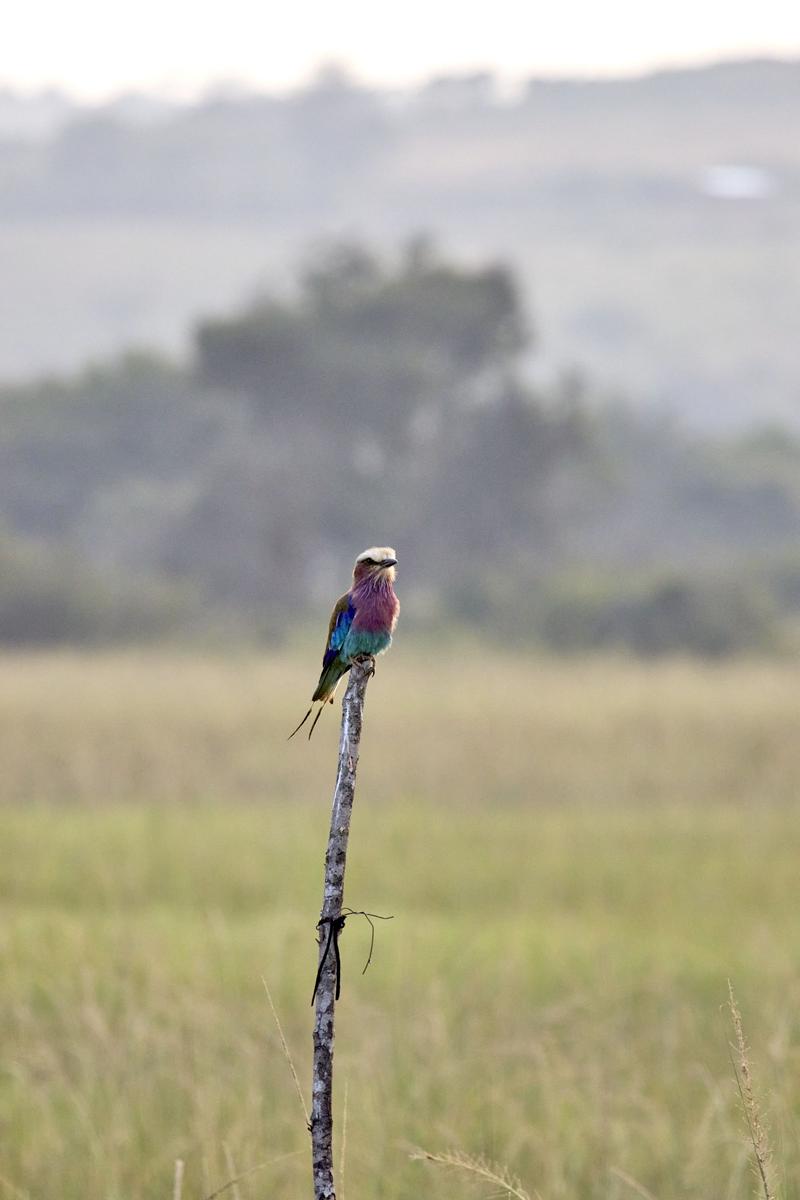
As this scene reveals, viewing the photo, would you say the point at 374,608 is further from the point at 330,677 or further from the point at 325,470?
the point at 325,470

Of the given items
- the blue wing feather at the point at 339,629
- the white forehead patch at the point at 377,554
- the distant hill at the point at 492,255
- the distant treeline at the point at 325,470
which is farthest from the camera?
the distant hill at the point at 492,255

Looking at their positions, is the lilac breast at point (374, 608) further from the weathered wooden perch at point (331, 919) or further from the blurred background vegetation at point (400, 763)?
the blurred background vegetation at point (400, 763)

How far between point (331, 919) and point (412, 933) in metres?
6.27

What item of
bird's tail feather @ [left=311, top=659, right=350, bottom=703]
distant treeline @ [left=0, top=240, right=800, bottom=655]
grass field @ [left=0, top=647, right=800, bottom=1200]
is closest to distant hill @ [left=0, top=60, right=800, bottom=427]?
distant treeline @ [left=0, top=240, right=800, bottom=655]

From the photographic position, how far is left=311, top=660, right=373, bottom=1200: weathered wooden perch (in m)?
2.86

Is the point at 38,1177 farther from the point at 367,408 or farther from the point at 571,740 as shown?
the point at 367,408

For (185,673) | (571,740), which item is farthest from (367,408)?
(571,740)

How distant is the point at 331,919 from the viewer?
2.91 m

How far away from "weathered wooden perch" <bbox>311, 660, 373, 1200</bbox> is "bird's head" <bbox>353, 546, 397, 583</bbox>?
0.49 feet

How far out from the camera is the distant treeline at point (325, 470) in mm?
38688

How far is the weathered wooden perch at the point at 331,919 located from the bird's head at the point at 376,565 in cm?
15

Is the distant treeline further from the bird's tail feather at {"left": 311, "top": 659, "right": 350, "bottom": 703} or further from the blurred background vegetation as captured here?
the bird's tail feather at {"left": 311, "top": 659, "right": 350, "bottom": 703}

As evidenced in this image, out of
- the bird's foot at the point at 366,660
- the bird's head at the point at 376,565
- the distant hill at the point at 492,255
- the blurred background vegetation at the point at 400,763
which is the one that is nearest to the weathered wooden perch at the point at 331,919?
the bird's foot at the point at 366,660

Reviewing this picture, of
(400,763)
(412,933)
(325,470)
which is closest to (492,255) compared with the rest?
(325,470)
